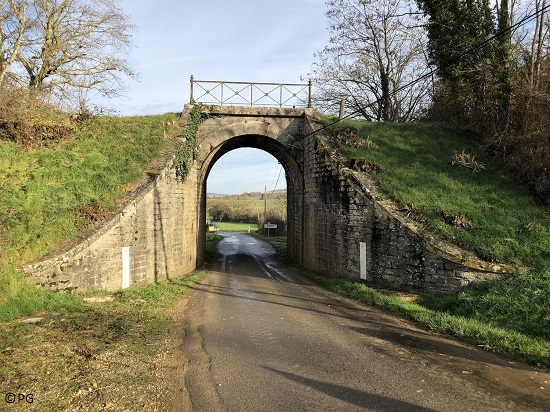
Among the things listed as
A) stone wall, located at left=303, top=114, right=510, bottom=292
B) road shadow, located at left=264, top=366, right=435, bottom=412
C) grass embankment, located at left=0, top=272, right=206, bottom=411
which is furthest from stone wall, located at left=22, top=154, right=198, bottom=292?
road shadow, located at left=264, top=366, right=435, bottom=412

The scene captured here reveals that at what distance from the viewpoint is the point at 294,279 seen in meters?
13.5

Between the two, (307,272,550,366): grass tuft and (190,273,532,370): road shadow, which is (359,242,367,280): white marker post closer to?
(190,273,532,370): road shadow

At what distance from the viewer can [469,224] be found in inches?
404

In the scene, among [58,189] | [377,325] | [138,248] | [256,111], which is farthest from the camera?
[256,111]

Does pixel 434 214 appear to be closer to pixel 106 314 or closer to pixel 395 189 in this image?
pixel 395 189

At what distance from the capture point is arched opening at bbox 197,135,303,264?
56.7 ft

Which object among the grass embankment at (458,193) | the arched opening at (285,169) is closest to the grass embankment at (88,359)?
the grass embankment at (458,193)

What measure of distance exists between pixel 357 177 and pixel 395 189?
153 centimetres

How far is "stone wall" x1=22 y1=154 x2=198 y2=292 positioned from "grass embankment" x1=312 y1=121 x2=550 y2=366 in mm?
6231

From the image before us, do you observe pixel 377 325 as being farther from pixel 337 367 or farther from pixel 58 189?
pixel 58 189

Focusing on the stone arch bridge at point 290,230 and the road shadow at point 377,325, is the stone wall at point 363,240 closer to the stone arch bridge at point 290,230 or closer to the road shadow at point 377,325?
the stone arch bridge at point 290,230
